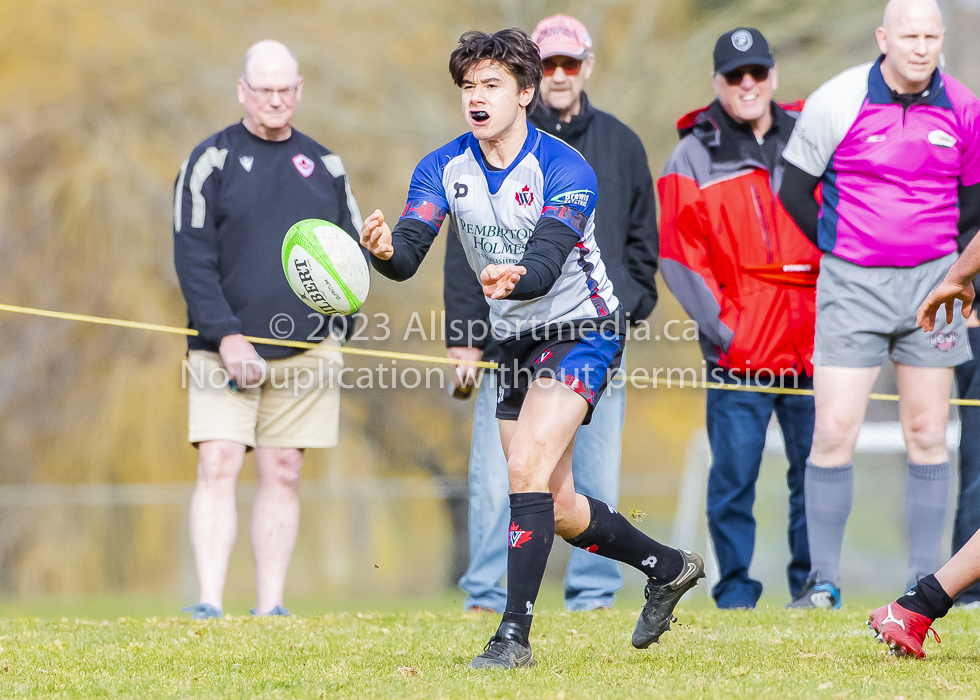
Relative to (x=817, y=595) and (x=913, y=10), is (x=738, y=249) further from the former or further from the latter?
(x=817, y=595)

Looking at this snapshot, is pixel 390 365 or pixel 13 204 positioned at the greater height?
pixel 13 204

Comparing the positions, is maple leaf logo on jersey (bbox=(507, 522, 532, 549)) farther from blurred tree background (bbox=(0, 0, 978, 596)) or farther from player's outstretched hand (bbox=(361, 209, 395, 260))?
blurred tree background (bbox=(0, 0, 978, 596))

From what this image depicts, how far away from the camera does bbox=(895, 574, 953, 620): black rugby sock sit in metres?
4.16

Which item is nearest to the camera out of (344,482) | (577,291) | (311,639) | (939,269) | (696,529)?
(577,291)

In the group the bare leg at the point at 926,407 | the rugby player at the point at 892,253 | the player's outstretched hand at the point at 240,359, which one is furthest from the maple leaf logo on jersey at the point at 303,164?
the bare leg at the point at 926,407

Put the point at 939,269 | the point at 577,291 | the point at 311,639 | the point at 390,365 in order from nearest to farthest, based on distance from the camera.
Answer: the point at 577,291 < the point at 311,639 < the point at 939,269 < the point at 390,365

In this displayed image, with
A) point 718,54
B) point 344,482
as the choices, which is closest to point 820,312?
point 718,54

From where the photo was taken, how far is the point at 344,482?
43.2 feet

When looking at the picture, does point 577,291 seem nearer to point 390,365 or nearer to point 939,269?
point 939,269

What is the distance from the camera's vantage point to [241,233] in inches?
242

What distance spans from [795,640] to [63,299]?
10610mm

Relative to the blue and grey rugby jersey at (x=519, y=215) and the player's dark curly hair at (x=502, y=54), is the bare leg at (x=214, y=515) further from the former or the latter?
the player's dark curly hair at (x=502, y=54)

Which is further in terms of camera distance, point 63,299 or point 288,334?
point 63,299

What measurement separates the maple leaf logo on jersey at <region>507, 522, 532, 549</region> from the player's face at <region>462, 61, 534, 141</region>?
1.42 metres
